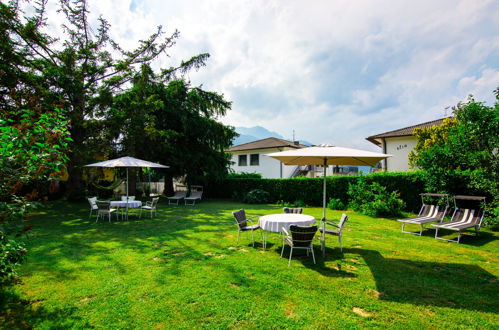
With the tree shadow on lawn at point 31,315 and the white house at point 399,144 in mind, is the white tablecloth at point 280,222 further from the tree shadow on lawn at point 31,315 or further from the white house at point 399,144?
the white house at point 399,144

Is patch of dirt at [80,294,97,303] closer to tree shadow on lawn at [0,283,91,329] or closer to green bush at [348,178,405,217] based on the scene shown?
tree shadow on lawn at [0,283,91,329]

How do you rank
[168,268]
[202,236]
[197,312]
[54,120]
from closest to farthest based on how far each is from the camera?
[197,312] → [54,120] → [168,268] → [202,236]

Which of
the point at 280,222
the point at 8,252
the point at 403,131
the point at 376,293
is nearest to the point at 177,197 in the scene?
the point at 280,222

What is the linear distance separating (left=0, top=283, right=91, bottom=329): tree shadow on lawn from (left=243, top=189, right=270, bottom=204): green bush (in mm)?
14761

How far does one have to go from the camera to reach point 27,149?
12.1 ft

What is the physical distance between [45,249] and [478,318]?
8.75m

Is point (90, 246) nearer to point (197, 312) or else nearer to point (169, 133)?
point (197, 312)

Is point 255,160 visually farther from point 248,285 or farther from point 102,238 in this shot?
point 248,285

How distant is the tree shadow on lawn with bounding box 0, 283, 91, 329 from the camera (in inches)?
123

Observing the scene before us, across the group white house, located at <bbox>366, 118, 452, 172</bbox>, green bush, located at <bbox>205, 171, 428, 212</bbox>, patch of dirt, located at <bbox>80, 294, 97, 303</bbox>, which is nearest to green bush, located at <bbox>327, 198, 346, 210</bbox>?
green bush, located at <bbox>205, 171, 428, 212</bbox>

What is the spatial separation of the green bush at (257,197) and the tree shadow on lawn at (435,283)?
12520 millimetres

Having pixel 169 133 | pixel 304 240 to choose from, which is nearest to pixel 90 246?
pixel 304 240

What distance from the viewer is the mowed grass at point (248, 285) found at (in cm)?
330

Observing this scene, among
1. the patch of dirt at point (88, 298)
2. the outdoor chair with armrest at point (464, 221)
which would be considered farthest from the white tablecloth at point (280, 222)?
the outdoor chair with armrest at point (464, 221)
